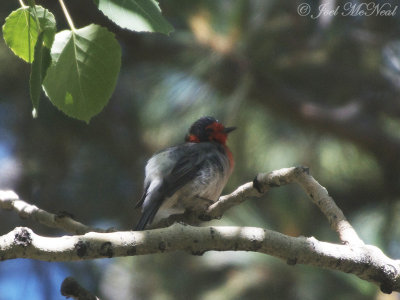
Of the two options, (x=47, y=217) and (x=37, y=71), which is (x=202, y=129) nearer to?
(x=47, y=217)

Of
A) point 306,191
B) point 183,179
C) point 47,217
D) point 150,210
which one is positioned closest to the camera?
point 306,191

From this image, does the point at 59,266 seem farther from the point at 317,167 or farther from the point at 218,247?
the point at 218,247

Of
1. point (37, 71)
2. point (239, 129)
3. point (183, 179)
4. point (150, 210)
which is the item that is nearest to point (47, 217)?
point (150, 210)

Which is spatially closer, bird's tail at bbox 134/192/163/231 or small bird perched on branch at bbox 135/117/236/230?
bird's tail at bbox 134/192/163/231

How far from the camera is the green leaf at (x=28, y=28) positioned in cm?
171

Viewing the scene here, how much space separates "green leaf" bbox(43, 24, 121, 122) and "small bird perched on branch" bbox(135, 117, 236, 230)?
6.43ft

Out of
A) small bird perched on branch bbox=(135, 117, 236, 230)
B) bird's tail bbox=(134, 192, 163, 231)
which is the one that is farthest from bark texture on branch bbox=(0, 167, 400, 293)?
small bird perched on branch bbox=(135, 117, 236, 230)

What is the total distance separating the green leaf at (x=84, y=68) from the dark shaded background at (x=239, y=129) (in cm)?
394

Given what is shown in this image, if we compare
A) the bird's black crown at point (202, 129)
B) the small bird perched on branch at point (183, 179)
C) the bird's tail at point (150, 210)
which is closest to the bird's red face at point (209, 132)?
the bird's black crown at point (202, 129)

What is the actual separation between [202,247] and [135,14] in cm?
86

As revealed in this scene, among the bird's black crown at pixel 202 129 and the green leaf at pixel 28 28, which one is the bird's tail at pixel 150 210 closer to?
the bird's black crown at pixel 202 129

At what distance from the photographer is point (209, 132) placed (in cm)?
516

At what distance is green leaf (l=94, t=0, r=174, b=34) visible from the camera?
1670mm

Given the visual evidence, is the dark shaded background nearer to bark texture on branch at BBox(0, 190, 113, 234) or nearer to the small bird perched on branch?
the small bird perched on branch
